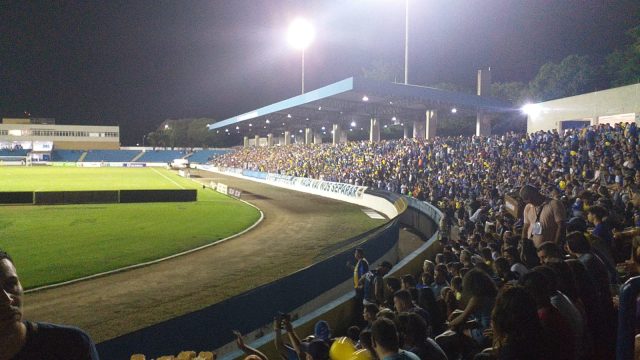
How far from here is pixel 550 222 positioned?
752cm

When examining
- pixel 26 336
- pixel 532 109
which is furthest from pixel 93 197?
pixel 26 336

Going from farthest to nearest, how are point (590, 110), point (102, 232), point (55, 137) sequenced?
point (55, 137) → point (590, 110) → point (102, 232)

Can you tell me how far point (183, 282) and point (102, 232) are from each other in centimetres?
972

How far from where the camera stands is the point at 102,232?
20.8 m

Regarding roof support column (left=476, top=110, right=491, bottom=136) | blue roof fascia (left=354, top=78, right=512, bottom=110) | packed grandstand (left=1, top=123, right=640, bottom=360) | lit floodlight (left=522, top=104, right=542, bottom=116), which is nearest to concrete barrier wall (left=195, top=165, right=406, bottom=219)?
packed grandstand (left=1, top=123, right=640, bottom=360)

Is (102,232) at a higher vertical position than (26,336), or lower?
lower

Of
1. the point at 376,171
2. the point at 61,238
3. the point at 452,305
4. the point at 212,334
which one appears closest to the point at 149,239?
the point at 61,238

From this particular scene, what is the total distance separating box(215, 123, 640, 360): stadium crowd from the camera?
10.7ft

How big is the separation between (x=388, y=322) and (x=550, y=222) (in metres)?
5.30

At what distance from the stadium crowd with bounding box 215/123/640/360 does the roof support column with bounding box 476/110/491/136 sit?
12.1 meters

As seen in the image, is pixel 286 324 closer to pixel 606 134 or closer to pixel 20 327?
pixel 20 327

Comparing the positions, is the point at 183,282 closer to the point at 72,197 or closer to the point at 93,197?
the point at 93,197

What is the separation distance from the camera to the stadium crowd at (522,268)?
3268 millimetres

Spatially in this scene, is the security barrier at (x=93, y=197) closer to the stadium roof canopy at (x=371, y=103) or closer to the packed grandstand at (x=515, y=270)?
the stadium roof canopy at (x=371, y=103)
